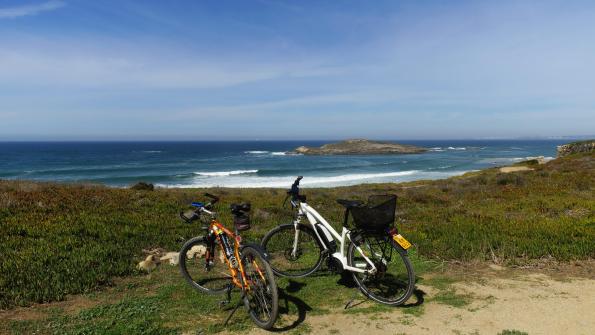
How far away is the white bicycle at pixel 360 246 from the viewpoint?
199 inches

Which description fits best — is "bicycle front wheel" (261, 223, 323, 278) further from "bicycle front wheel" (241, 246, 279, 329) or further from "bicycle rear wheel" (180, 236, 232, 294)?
"bicycle front wheel" (241, 246, 279, 329)

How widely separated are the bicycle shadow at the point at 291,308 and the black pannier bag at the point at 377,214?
134 cm

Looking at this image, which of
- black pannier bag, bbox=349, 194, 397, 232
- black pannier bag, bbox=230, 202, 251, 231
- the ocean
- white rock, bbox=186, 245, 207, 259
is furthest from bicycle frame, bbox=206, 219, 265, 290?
the ocean

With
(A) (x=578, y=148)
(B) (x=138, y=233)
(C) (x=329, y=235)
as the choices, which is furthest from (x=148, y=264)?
(A) (x=578, y=148)

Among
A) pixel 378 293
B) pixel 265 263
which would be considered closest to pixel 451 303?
pixel 378 293

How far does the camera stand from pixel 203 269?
6621mm

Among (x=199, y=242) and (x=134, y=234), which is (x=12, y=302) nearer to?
(x=199, y=242)

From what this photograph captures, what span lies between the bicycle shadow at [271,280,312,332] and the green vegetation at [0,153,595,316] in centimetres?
20

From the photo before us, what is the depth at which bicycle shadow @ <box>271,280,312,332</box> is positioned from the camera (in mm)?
4625

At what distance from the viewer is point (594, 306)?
4949 mm

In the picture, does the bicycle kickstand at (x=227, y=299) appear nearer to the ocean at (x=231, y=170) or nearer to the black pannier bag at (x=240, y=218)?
the black pannier bag at (x=240, y=218)

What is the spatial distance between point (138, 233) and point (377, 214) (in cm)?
614

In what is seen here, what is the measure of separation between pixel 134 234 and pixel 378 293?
19.4ft

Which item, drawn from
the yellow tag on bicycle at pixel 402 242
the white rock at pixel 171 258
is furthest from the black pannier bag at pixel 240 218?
the white rock at pixel 171 258
